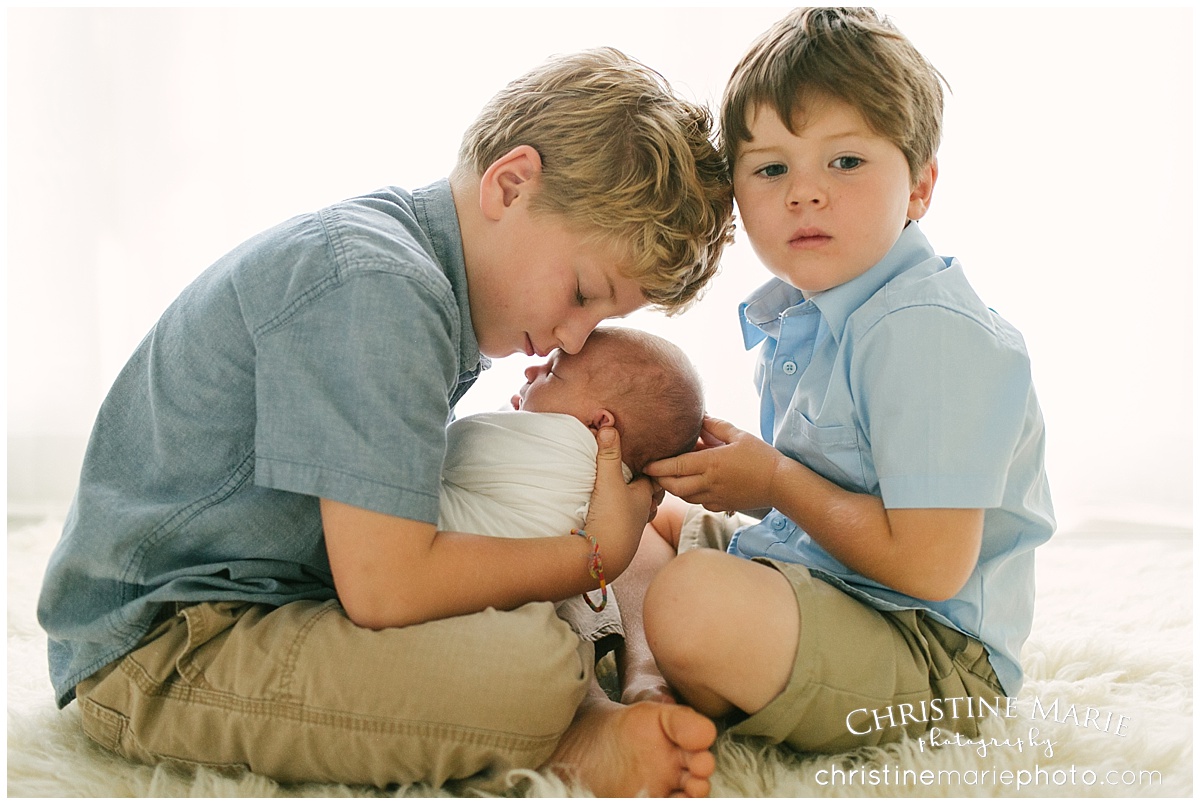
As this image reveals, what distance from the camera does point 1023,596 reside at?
3.68 feet

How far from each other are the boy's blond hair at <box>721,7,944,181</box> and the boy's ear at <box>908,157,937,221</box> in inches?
0.6

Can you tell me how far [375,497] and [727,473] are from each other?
0.42 meters

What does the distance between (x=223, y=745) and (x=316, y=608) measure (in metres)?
0.15

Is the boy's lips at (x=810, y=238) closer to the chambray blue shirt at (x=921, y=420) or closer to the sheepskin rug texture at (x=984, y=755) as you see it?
the chambray blue shirt at (x=921, y=420)

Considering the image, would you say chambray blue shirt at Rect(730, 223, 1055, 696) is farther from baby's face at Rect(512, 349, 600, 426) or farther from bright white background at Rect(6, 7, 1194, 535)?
bright white background at Rect(6, 7, 1194, 535)

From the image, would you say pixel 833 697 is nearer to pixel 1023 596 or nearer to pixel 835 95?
pixel 1023 596

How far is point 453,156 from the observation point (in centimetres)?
193

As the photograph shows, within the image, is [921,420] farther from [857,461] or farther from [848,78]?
[848,78]

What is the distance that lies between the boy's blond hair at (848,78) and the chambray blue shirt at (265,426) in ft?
1.22

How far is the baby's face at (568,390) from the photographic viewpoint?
1.18 metres

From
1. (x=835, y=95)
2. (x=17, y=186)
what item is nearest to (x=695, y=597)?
(x=835, y=95)

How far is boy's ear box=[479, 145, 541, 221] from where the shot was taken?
107cm

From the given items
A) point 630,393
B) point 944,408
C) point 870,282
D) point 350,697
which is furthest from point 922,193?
point 350,697
